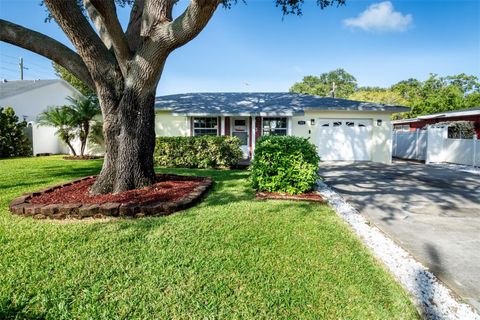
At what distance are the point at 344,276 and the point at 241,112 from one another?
1080 centimetres

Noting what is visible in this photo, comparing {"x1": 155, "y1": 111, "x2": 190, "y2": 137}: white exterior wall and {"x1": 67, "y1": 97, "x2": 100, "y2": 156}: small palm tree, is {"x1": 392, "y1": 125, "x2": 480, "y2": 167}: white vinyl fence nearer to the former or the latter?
{"x1": 155, "y1": 111, "x2": 190, "y2": 137}: white exterior wall

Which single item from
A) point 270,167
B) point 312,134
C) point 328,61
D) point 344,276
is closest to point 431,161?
point 312,134

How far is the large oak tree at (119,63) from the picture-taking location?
4.43 meters

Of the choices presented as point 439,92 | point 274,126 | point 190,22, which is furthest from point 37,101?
point 439,92

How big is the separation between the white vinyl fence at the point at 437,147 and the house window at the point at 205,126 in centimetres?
1182

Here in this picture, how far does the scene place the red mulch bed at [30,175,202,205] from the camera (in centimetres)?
441

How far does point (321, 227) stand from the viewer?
3844mm

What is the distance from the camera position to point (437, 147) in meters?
13.8

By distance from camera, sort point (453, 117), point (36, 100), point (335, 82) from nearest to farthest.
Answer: point (453, 117), point (36, 100), point (335, 82)

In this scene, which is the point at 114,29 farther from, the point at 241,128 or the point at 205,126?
the point at 241,128

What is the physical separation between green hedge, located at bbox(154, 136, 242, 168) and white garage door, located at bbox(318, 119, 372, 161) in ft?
19.3

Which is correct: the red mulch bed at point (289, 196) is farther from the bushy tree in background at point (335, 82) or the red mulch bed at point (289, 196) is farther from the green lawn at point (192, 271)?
the bushy tree in background at point (335, 82)

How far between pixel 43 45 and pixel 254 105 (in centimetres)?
1030

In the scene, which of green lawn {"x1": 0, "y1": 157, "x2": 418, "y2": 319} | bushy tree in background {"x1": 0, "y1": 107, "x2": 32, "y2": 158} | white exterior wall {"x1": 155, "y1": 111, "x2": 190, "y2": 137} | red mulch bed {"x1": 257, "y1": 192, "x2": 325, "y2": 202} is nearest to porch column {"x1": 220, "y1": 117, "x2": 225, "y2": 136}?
white exterior wall {"x1": 155, "y1": 111, "x2": 190, "y2": 137}
